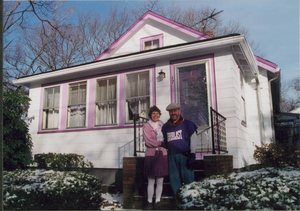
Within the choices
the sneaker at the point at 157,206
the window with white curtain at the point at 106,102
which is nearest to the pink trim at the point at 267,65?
the window with white curtain at the point at 106,102

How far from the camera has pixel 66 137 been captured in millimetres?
8844

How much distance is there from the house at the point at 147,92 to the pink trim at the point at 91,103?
33 mm

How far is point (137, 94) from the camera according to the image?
809 cm

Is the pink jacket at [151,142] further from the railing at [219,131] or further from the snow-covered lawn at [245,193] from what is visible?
the railing at [219,131]

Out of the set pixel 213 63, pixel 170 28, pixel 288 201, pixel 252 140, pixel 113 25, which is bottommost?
pixel 288 201

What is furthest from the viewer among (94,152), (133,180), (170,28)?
(170,28)

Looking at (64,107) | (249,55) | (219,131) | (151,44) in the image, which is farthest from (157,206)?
(151,44)

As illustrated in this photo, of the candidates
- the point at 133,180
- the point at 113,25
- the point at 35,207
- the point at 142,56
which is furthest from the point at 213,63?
the point at 113,25

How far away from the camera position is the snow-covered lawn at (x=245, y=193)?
3.40m

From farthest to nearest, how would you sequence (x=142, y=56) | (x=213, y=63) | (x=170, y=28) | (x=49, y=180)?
(x=170, y=28)
(x=142, y=56)
(x=213, y=63)
(x=49, y=180)

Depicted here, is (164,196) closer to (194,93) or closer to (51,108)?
(194,93)

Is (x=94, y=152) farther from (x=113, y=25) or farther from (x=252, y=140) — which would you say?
(x=113, y=25)

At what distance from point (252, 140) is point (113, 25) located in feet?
48.1

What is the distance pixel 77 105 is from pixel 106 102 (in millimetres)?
1193
